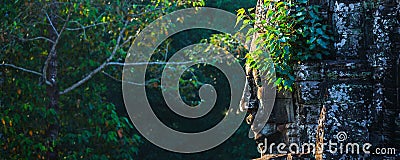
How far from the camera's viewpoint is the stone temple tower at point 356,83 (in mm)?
3115

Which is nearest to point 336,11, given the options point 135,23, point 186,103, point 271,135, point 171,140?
point 271,135

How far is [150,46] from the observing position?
312 inches

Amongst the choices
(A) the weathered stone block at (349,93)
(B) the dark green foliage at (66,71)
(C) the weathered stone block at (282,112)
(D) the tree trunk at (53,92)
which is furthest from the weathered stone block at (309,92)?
(D) the tree trunk at (53,92)

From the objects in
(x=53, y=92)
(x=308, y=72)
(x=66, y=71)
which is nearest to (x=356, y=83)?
(x=308, y=72)

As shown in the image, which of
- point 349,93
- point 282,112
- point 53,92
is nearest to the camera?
point 349,93

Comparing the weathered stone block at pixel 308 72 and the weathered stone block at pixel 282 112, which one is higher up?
the weathered stone block at pixel 308 72

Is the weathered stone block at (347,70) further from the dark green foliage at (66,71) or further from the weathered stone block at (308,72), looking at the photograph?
the dark green foliage at (66,71)

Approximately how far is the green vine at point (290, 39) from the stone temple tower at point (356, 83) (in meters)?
0.06

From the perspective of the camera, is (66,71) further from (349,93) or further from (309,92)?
(349,93)

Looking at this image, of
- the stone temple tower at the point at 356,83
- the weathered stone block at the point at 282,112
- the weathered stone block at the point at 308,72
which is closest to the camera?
the stone temple tower at the point at 356,83

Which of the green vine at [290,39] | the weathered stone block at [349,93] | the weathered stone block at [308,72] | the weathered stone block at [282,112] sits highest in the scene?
the green vine at [290,39]

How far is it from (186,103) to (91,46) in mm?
1486

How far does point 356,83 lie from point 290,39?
446 millimetres

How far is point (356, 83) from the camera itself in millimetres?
3195
